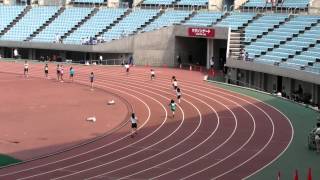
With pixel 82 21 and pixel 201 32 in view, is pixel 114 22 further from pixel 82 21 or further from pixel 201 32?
pixel 201 32

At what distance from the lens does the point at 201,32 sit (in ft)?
156

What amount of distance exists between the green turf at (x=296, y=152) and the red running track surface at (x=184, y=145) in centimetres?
37

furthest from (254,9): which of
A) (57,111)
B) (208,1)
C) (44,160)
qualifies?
(44,160)

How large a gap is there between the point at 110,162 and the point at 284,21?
27615 mm

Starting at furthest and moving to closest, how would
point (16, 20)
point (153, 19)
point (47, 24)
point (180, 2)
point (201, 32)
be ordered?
1. point (16, 20)
2. point (47, 24)
3. point (180, 2)
4. point (153, 19)
5. point (201, 32)

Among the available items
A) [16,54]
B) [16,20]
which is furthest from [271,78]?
[16,20]

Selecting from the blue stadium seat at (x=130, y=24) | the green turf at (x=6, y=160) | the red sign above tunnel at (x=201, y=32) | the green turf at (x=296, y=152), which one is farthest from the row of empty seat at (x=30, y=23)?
the green turf at (x=6, y=160)

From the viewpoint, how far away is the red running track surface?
2044 cm

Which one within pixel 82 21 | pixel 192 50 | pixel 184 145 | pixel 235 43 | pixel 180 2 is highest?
pixel 180 2

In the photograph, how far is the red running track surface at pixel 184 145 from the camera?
67.1ft

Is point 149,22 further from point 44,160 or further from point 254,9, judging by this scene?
point 44,160

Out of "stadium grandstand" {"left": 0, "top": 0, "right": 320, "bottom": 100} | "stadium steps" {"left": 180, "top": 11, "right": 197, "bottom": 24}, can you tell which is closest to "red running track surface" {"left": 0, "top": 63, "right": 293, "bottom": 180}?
"stadium grandstand" {"left": 0, "top": 0, "right": 320, "bottom": 100}

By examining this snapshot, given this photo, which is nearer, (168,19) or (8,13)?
(168,19)

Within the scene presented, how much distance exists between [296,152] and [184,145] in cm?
433
